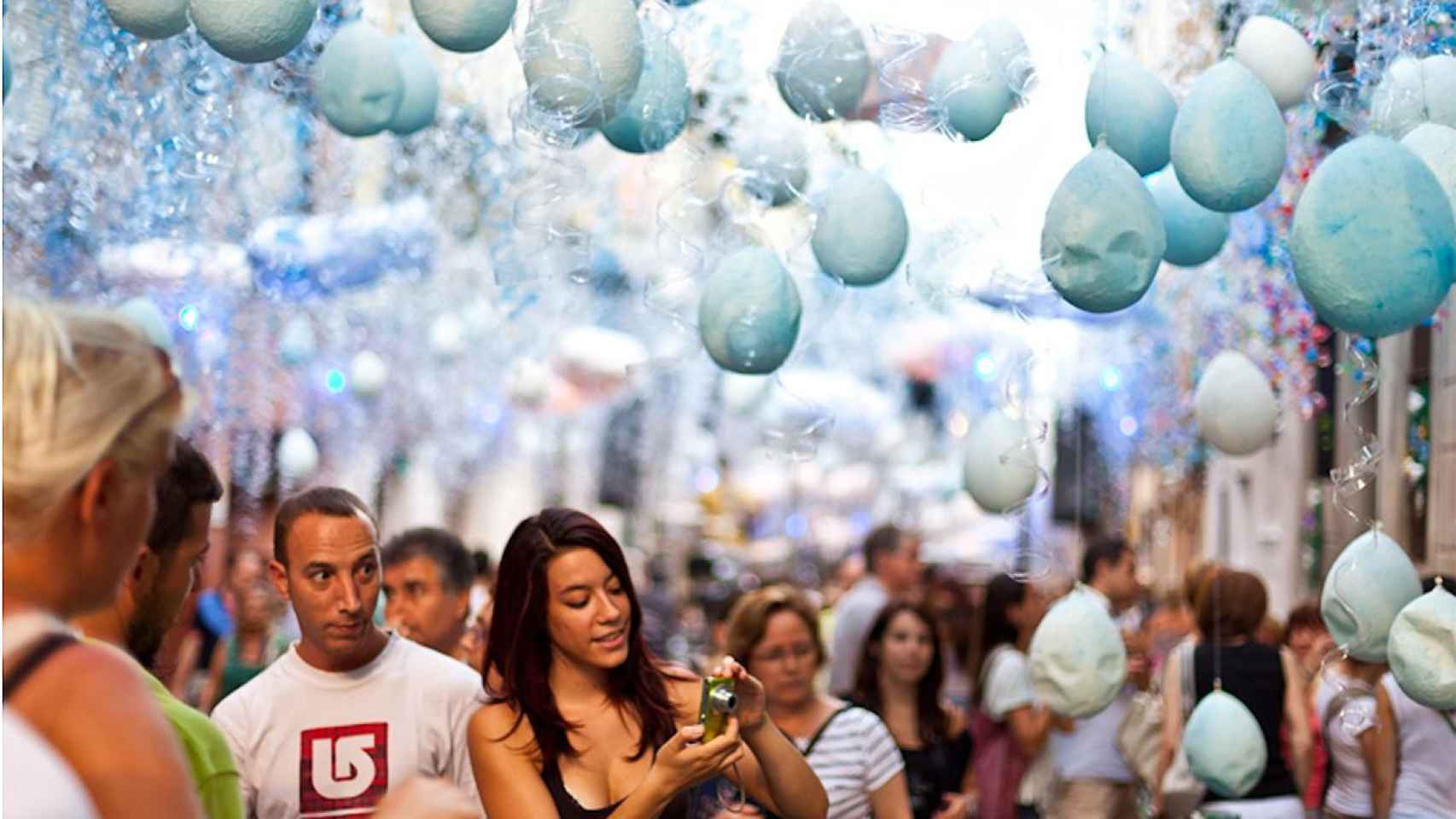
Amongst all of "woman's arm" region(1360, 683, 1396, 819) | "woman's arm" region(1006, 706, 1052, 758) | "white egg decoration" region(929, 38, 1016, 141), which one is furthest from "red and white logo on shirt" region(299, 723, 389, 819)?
"woman's arm" region(1006, 706, 1052, 758)

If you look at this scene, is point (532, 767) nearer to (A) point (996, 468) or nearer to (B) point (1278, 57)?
(A) point (996, 468)

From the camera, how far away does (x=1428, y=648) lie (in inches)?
153

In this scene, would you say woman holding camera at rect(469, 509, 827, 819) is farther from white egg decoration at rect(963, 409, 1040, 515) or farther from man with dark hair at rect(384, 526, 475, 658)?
white egg decoration at rect(963, 409, 1040, 515)

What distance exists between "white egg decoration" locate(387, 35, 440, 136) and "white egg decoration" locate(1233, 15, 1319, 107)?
2.04 metres

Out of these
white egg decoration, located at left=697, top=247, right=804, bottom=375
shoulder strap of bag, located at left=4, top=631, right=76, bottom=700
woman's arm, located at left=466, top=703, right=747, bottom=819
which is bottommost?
woman's arm, located at left=466, top=703, right=747, bottom=819

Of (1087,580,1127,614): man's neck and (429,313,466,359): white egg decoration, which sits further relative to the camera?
(429,313,466,359): white egg decoration

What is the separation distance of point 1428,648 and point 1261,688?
2295 millimetres

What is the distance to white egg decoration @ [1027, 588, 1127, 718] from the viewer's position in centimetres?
480

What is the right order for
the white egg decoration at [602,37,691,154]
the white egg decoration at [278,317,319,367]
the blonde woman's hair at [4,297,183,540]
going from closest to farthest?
the blonde woman's hair at [4,297,183,540], the white egg decoration at [602,37,691,154], the white egg decoration at [278,317,319,367]

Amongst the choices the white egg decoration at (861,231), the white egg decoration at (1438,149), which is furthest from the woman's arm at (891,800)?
the white egg decoration at (1438,149)

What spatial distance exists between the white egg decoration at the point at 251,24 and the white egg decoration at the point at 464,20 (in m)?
0.27

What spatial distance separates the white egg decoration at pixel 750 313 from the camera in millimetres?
4371

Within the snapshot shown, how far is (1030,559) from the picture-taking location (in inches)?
185

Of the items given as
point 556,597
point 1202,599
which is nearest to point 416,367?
point 1202,599
